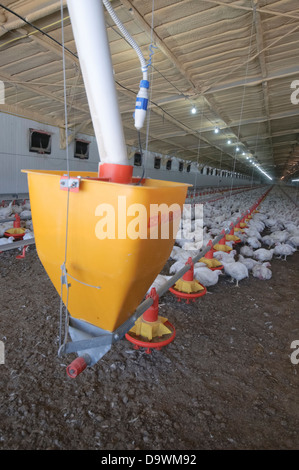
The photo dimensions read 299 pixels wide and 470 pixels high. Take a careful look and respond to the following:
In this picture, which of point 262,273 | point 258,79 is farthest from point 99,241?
point 258,79

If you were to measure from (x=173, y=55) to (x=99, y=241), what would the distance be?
5.79 m

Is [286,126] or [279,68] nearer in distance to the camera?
[279,68]

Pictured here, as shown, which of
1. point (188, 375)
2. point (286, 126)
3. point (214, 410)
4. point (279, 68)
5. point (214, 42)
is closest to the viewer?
point (214, 410)

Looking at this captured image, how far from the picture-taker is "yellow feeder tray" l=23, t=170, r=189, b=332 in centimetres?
125

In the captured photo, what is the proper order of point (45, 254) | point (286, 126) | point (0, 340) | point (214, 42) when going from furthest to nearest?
point (286, 126)
point (214, 42)
point (0, 340)
point (45, 254)

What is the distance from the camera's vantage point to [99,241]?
4.35 feet

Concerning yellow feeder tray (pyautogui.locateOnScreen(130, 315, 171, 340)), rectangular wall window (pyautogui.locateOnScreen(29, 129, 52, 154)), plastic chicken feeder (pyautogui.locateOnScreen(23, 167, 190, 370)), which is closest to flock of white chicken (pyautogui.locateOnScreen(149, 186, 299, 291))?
yellow feeder tray (pyautogui.locateOnScreen(130, 315, 171, 340))

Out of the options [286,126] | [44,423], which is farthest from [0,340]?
[286,126]

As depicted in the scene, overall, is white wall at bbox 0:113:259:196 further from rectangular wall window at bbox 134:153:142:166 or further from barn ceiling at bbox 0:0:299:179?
rectangular wall window at bbox 134:153:142:166

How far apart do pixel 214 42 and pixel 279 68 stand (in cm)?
252

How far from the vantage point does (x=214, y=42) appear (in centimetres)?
525

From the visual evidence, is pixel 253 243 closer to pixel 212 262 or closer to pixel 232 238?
pixel 232 238
